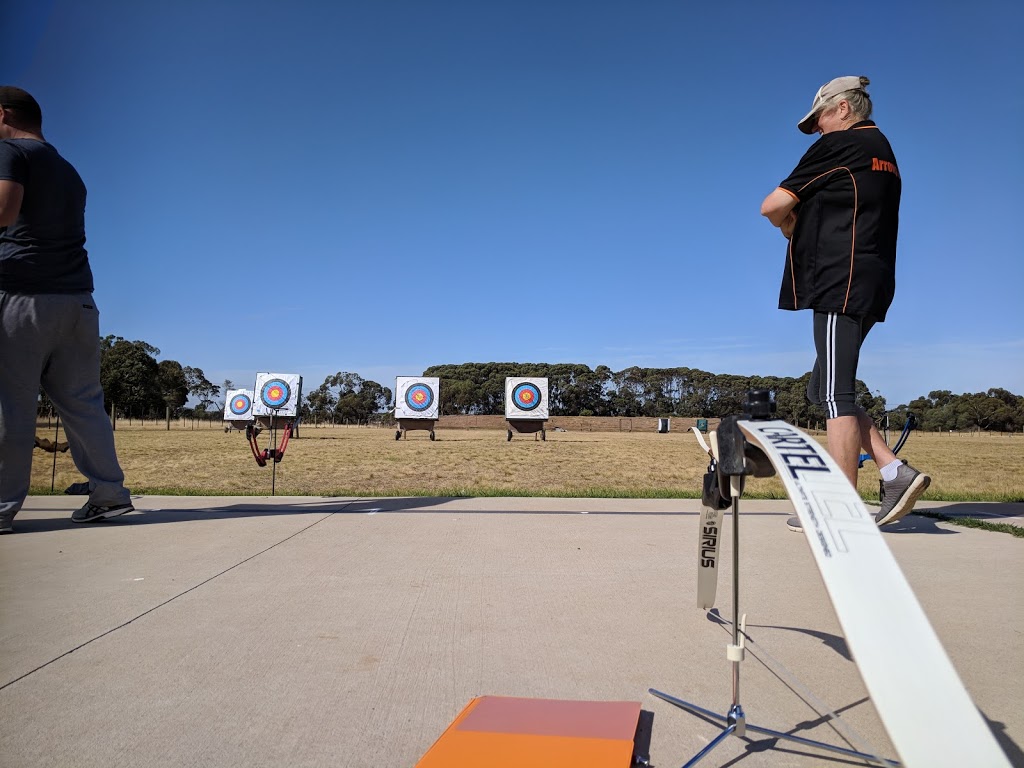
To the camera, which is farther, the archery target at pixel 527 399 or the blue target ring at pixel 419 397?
the archery target at pixel 527 399

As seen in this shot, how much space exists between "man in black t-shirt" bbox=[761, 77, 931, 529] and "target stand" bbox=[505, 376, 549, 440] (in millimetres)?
24513

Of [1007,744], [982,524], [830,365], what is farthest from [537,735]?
[982,524]

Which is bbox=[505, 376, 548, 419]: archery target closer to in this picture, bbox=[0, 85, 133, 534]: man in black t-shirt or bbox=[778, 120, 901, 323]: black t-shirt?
bbox=[0, 85, 133, 534]: man in black t-shirt

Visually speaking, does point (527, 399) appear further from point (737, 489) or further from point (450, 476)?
point (737, 489)

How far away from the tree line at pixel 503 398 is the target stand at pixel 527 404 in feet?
22.4

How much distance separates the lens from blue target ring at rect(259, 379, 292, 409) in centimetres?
2666

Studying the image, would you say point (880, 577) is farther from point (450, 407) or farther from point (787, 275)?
point (450, 407)

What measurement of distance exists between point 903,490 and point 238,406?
1519 inches

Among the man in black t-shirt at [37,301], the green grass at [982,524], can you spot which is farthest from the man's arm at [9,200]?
the green grass at [982,524]

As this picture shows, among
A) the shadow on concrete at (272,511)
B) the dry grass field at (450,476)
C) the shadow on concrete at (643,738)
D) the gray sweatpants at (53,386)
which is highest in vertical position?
the gray sweatpants at (53,386)

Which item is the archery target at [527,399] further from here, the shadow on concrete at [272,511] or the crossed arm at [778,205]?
the crossed arm at [778,205]

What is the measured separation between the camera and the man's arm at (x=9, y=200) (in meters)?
3.22

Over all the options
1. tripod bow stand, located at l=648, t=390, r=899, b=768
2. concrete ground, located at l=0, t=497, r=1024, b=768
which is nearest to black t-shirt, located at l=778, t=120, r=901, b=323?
concrete ground, located at l=0, t=497, r=1024, b=768

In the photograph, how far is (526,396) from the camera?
2848 cm
